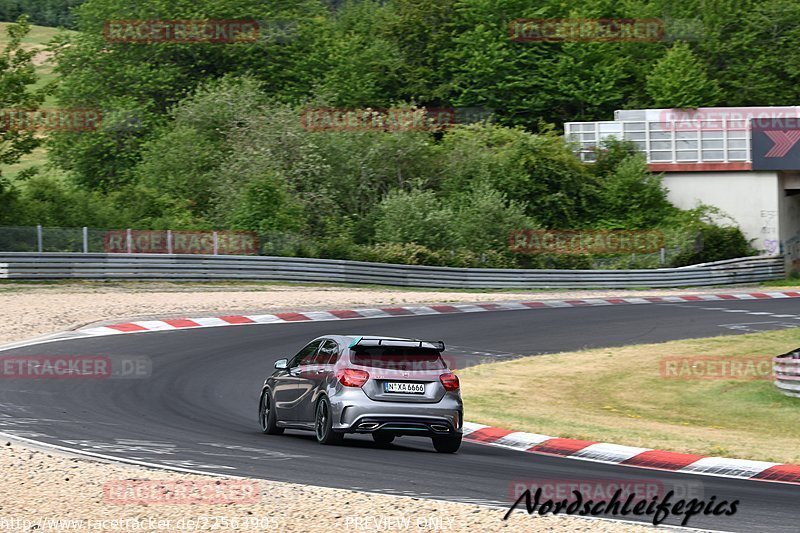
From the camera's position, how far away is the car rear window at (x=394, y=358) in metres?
14.1

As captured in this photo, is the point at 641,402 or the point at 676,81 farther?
the point at 676,81

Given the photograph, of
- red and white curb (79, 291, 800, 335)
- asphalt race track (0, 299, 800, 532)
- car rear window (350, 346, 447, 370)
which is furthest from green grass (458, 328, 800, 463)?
red and white curb (79, 291, 800, 335)

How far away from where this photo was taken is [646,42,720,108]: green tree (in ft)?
244

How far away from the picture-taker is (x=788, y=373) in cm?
2070

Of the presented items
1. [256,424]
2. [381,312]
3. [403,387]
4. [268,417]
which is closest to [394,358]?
[403,387]

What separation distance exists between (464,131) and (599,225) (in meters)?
8.09

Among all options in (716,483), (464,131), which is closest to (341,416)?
(716,483)

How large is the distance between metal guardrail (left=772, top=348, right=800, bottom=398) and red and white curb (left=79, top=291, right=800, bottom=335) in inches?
521

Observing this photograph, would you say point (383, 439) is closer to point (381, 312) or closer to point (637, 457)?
point (637, 457)

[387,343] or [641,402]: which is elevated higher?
[387,343]

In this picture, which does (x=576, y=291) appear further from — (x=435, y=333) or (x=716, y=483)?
(x=716, y=483)

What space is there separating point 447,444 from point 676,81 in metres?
64.2

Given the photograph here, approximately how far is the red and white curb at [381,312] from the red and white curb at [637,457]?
1339cm

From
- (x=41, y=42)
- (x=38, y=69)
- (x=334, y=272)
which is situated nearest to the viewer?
(x=334, y=272)
